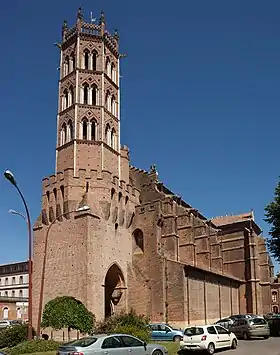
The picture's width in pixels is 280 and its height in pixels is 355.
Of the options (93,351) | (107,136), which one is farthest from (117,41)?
(93,351)

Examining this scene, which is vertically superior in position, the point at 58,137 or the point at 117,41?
the point at 117,41

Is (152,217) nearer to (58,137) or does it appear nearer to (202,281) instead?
(202,281)

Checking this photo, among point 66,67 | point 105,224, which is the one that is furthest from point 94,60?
point 105,224

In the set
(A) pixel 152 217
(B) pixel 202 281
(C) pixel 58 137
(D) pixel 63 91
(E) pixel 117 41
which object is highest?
(E) pixel 117 41

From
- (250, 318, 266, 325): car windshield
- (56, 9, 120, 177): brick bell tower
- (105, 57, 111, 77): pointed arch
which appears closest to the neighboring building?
(56, 9, 120, 177): brick bell tower

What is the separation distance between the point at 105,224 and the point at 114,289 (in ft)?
22.5

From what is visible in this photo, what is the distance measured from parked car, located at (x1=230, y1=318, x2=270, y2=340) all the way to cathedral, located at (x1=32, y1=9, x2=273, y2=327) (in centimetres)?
831

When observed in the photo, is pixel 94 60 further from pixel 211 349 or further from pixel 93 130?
pixel 211 349

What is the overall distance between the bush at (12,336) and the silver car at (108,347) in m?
13.7

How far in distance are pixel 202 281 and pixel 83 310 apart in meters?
17.3

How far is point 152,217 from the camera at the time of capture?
4359 centimetres

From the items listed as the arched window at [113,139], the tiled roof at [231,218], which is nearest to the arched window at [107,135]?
the arched window at [113,139]

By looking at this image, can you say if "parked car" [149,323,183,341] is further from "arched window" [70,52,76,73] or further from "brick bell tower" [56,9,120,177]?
"arched window" [70,52,76,73]

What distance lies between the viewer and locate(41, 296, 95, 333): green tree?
2858 centimetres
